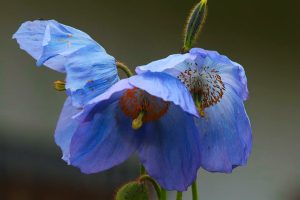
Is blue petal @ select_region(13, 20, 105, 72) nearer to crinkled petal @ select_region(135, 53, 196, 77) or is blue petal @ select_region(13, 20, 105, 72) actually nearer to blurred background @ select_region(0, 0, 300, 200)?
crinkled petal @ select_region(135, 53, 196, 77)

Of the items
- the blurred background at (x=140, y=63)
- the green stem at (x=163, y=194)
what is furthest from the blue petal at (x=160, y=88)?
the blurred background at (x=140, y=63)

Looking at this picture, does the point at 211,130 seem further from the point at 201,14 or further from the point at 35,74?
the point at 35,74

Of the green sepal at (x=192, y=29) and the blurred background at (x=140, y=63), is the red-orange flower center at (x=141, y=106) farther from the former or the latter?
the blurred background at (x=140, y=63)

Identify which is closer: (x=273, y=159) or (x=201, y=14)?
(x=201, y=14)

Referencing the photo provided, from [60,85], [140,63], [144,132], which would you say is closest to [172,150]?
[144,132]

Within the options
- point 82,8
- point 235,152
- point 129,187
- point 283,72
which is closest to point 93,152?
point 129,187

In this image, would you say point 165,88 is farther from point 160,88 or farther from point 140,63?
point 140,63

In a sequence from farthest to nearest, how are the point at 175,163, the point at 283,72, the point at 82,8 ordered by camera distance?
the point at 283,72, the point at 82,8, the point at 175,163
